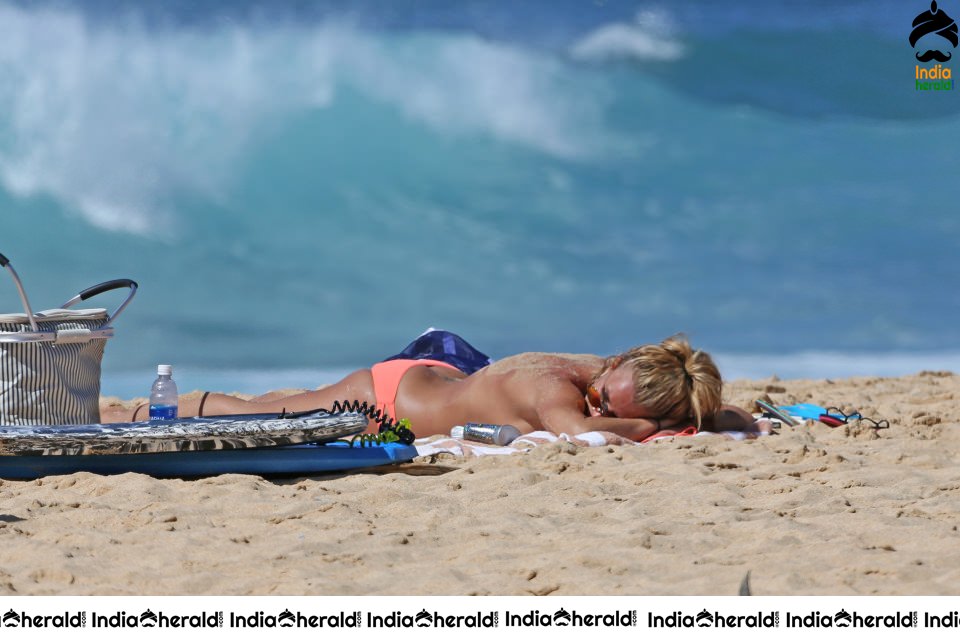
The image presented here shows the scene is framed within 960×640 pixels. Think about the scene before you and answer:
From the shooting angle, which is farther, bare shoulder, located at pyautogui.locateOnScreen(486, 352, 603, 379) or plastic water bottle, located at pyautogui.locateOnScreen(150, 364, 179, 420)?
bare shoulder, located at pyautogui.locateOnScreen(486, 352, 603, 379)

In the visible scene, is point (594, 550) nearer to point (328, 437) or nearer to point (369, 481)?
point (369, 481)

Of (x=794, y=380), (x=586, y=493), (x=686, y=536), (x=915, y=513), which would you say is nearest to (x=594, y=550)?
(x=686, y=536)

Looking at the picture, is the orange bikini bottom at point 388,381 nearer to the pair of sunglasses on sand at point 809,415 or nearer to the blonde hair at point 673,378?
the blonde hair at point 673,378

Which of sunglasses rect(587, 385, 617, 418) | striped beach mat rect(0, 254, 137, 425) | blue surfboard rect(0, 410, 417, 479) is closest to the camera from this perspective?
blue surfboard rect(0, 410, 417, 479)

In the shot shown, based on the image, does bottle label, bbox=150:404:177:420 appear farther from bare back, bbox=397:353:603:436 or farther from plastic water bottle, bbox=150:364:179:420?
bare back, bbox=397:353:603:436

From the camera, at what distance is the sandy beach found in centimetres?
280

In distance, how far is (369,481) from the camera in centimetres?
424

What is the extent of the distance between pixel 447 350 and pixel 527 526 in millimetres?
3175

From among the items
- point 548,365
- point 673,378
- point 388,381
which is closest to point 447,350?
point 388,381

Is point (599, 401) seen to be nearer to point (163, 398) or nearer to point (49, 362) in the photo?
point (163, 398)

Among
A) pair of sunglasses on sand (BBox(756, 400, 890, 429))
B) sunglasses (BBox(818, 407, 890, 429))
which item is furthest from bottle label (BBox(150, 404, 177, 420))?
sunglasses (BBox(818, 407, 890, 429))

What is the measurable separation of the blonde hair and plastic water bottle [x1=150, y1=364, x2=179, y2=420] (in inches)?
79.9

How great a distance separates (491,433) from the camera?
514 centimetres
